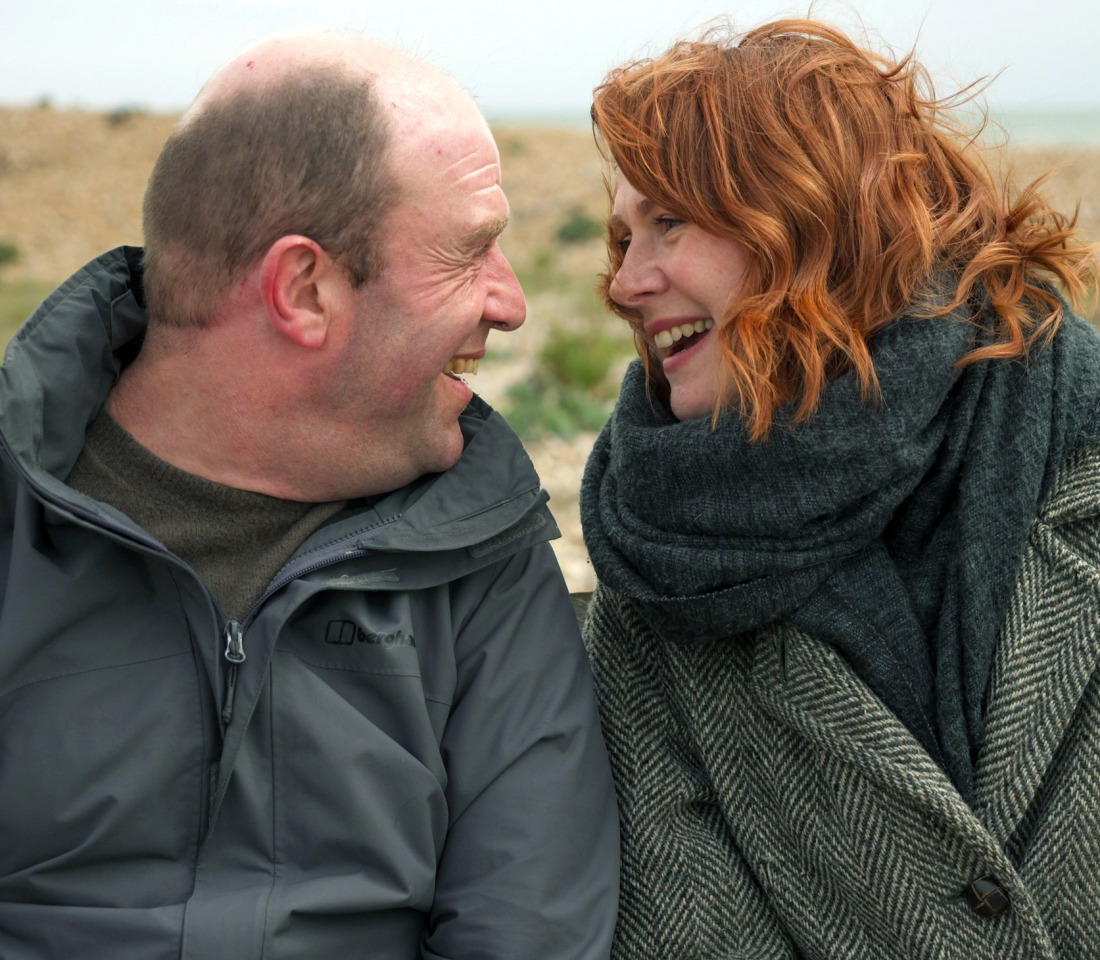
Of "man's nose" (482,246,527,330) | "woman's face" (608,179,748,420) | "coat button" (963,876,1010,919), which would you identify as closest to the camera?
"coat button" (963,876,1010,919)

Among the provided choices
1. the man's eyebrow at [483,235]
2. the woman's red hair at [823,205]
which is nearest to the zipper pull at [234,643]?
the man's eyebrow at [483,235]

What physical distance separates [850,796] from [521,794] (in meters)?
0.56

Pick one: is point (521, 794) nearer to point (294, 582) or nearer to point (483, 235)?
point (294, 582)

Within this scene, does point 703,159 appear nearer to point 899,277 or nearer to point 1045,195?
point 899,277

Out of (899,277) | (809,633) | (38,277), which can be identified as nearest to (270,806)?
(809,633)

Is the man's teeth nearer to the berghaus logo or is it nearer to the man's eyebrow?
the man's eyebrow

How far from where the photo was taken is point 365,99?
6.64 ft

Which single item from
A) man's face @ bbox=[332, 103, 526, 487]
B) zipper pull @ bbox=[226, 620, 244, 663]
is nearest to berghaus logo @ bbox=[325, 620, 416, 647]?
zipper pull @ bbox=[226, 620, 244, 663]

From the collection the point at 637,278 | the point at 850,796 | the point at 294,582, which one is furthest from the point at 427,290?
the point at 850,796

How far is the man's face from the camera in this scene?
2039 millimetres

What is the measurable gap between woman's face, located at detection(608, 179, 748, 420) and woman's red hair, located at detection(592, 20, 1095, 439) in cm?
4

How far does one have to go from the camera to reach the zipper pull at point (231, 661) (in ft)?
6.25

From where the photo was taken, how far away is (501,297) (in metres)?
2.19

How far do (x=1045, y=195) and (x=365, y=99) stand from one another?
1.23 m
